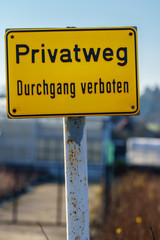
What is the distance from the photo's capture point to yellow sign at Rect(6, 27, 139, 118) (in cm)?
171

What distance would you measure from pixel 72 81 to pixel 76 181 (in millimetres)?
488

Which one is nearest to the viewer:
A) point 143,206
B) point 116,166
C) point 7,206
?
point 143,206

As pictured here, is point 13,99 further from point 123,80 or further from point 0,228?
point 0,228

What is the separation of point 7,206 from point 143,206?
414 cm

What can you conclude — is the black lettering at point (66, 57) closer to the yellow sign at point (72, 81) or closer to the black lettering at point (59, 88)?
the yellow sign at point (72, 81)

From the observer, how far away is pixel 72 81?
1.71 metres

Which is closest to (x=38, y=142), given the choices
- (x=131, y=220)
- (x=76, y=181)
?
(x=131, y=220)

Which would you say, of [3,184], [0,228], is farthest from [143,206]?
[3,184]

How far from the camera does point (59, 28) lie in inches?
68.7

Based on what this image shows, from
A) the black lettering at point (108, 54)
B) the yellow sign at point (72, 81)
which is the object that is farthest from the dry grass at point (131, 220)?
the black lettering at point (108, 54)

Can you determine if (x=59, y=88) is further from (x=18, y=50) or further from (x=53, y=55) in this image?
(x=18, y=50)

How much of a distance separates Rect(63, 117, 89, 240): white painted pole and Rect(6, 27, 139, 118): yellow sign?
11 cm

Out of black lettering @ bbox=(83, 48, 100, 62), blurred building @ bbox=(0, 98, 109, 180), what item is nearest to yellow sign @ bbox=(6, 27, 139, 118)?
black lettering @ bbox=(83, 48, 100, 62)

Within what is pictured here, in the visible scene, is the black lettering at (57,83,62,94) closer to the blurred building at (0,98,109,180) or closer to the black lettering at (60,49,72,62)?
the black lettering at (60,49,72,62)
